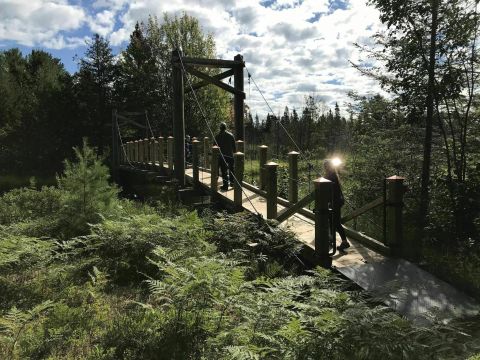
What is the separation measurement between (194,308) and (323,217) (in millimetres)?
2010

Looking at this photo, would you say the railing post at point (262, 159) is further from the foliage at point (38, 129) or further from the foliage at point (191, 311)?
the foliage at point (38, 129)

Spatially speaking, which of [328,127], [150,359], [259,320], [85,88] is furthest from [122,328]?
[328,127]

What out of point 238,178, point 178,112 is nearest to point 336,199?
point 238,178

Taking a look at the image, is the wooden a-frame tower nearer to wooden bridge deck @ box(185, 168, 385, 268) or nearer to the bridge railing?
the bridge railing

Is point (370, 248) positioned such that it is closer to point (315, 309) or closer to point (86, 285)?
point (315, 309)

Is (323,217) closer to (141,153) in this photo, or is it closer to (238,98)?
(238,98)

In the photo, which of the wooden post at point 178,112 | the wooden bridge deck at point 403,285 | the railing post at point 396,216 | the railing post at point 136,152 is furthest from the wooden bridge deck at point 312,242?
the railing post at point 136,152

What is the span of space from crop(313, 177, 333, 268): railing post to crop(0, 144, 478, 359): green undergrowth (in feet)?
1.63

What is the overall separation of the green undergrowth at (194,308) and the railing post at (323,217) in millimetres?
496

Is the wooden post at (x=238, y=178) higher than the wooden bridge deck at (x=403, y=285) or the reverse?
higher

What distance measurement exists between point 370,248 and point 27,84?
111 ft

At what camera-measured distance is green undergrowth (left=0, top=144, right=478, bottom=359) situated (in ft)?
9.34

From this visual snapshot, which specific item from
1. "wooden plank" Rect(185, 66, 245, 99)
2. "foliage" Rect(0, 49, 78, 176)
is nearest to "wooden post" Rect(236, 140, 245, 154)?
"wooden plank" Rect(185, 66, 245, 99)

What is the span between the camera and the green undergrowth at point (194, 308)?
2.85 meters
